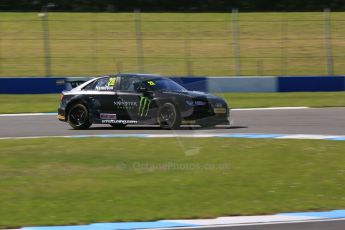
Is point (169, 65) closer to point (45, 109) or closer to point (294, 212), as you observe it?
point (45, 109)

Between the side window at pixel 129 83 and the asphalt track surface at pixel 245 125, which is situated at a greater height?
the side window at pixel 129 83

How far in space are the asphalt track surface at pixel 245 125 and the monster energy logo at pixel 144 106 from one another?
40 cm

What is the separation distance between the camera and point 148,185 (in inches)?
392

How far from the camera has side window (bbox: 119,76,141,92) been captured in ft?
52.3

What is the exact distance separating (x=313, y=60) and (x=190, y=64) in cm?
527

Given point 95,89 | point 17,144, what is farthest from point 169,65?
point 17,144

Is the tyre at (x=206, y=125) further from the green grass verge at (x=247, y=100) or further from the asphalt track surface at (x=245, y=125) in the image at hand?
the green grass verge at (x=247, y=100)

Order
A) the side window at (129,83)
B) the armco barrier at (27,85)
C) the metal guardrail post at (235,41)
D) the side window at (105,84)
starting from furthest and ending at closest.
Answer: the metal guardrail post at (235,41) < the armco barrier at (27,85) < the side window at (105,84) < the side window at (129,83)

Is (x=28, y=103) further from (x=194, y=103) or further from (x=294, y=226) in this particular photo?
(x=294, y=226)

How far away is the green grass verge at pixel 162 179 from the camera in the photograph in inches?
340

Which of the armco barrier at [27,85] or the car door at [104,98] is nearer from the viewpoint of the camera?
the car door at [104,98]
